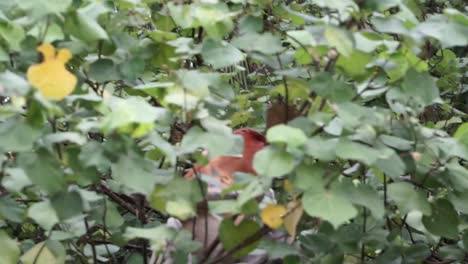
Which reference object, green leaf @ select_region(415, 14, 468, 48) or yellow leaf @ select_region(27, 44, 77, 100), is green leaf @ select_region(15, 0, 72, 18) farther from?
green leaf @ select_region(415, 14, 468, 48)

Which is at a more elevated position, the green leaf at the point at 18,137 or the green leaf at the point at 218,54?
the green leaf at the point at 18,137

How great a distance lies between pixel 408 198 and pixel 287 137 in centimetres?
31

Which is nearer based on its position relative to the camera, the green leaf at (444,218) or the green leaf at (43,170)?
the green leaf at (43,170)

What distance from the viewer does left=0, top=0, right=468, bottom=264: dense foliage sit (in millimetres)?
993

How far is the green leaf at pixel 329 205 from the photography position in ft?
3.22

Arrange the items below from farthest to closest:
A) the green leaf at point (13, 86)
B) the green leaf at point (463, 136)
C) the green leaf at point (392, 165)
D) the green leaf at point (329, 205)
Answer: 1. the green leaf at point (463, 136)
2. the green leaf at point (392, 165)
3. the green leaf at point (329, 205)
4. the green leaf at point (13, 86)

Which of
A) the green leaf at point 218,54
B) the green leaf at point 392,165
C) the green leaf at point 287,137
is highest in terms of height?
the green leaf at point 287,137

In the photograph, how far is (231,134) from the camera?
1044mm

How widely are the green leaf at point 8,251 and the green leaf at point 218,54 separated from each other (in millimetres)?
435

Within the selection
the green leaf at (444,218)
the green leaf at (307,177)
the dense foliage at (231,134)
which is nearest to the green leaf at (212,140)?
the dense foliage at (231,134)

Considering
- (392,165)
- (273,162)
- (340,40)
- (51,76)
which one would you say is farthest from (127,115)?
(392,165)

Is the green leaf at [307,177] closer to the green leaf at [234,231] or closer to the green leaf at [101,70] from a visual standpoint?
the green leaf at [234,231]

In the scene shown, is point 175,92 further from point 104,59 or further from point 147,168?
point 104,59

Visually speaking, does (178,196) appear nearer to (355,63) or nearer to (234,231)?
(234,231)
